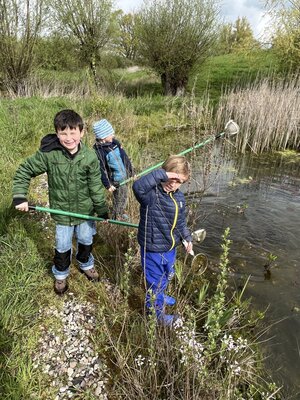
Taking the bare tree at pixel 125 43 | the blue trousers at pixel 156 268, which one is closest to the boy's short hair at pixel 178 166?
the blue trousers at pixel 156 268

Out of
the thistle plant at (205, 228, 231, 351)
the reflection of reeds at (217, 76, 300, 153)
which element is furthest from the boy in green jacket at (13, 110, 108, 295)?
the reflection of reeds at (217, 76, 300, 153)

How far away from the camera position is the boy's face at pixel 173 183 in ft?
8.30

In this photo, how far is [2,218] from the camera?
386 centimetres

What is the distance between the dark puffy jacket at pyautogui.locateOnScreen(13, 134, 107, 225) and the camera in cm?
277

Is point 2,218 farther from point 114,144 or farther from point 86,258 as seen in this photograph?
point 114,144

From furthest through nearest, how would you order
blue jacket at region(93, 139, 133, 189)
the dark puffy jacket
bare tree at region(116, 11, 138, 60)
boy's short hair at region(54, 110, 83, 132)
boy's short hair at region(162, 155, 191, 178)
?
bare tree at region(116, 11, 138, 60), blue jacket at region(93, 139, 133, 189), the dark puffy jacket, boy's short hair at region(54, 110, 83, 132), boy's short hair at region(162, 155, 191, 178)

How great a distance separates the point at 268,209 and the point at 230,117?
4.94 metres

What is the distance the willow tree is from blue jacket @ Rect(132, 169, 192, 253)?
47.7 ft

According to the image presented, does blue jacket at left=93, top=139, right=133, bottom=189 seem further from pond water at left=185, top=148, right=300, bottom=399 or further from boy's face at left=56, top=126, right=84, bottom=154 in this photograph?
boy's face at left=56, top=126, right=84, bottom=154

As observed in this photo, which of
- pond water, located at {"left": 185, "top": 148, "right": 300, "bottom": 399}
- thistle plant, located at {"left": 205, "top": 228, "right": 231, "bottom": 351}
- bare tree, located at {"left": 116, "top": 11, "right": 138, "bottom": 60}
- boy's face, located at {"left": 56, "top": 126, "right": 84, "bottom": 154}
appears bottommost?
pond water, located at {"left": 185, "top": 148, "right": 300, "bottom": 399}

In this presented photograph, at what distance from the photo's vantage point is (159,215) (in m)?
2.66

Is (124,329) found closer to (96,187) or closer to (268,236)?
(96,187)

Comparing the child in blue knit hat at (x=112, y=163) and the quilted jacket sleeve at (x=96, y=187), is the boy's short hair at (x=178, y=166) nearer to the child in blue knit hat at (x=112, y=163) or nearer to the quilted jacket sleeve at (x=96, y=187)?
the quilted jacket sleeve at (x=96, y=187)

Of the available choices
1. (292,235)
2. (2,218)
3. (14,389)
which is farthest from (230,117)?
(14,389)
